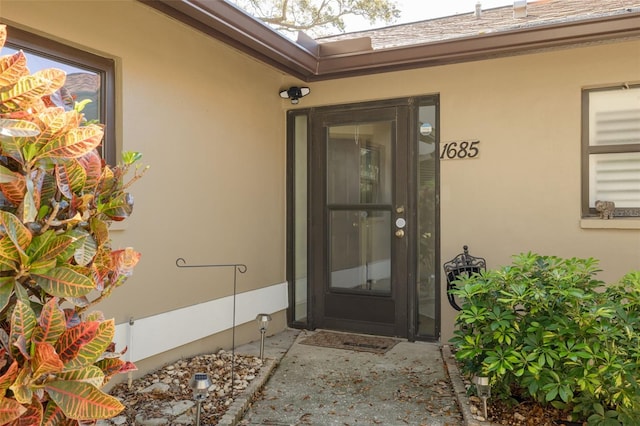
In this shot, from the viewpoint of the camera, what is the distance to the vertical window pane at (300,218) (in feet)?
16.3

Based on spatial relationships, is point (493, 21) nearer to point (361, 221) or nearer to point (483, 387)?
point (361, 221)

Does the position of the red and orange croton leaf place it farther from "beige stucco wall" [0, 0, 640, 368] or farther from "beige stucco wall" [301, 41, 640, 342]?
"beige stucco wall" [301, 41, 640, 342]

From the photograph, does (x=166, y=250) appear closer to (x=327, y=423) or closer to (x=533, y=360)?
(x=327, y=423)

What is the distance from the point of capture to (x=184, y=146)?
3.66 m

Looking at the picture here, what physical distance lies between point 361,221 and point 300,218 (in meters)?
0.70

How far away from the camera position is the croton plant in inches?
49.7

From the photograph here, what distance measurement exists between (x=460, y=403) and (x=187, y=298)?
2153 mm

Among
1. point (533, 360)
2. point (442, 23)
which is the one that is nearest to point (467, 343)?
point (533, 360)

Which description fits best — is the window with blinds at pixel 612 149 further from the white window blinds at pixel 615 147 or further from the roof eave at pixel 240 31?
the roof eave at pixel 240 31

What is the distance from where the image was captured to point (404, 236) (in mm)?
4449

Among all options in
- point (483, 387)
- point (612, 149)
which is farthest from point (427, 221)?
point (483, 387)

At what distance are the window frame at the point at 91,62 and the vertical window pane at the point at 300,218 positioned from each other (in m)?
2.17

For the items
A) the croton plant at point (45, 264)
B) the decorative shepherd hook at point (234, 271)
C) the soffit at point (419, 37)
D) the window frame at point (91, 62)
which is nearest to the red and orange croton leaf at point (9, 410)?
the croton plant at point (45, 264)

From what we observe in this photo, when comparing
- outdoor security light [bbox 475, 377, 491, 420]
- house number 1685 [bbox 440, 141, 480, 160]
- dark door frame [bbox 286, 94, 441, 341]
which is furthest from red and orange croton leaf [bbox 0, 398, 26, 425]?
house number 1685 [bbox 440, 141, 480, 160]
